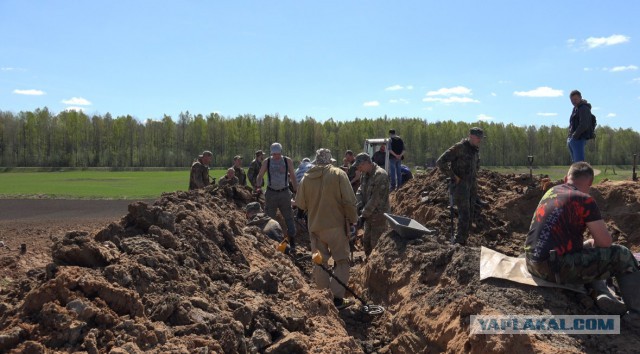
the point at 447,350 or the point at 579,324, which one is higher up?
the point at 579,324

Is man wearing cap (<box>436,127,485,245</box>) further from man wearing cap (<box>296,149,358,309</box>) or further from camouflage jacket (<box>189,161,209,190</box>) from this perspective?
camouflage jacket (<box>189,161,209,190</box>)

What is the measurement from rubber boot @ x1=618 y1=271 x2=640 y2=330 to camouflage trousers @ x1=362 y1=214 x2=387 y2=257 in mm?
4412

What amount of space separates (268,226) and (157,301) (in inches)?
211

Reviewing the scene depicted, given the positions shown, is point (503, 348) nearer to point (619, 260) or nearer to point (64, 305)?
point (619, 260)

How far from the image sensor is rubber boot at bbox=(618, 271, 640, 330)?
4547mm

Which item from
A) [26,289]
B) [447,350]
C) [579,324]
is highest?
[26,289]

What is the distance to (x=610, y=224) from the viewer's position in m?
10.1

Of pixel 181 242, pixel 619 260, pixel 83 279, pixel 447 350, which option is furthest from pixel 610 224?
pixel 83 279

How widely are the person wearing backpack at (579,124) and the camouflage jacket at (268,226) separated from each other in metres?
6.16

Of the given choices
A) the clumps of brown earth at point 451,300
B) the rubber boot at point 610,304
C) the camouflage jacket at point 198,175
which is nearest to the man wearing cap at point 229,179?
the camouflage jacket at point 198,175

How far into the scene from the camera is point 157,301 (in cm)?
402

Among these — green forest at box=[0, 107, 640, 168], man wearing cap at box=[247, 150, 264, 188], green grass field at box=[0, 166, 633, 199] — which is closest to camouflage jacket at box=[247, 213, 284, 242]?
man wearing cap at box=[247, 150, 264, 188]

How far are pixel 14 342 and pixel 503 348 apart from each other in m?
3.60

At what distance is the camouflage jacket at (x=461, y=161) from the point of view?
8617mm
